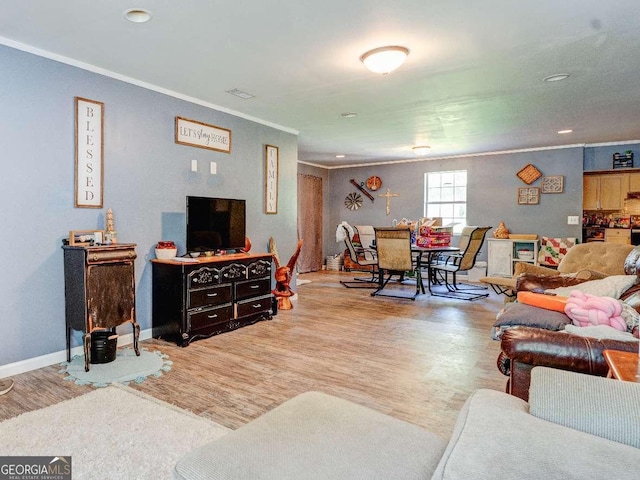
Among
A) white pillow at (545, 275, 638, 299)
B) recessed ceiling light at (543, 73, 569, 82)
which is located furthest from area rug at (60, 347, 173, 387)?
recessed ceiling light at (543, 73, 569, 82)

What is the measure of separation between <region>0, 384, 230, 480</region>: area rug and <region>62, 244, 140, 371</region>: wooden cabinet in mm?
704

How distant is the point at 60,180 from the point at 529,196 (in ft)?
23.7

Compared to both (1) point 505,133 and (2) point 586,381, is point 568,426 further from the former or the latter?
(1) point 505,133

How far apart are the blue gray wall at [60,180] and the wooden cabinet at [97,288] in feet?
0.52

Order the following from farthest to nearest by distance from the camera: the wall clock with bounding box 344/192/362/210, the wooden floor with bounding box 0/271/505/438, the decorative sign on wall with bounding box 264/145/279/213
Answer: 1. the wall clock with bounding box 344/192/362/210
2. the decorative sign on wall with bounding box 264/145/279/213
3. the wooden floor with bounding box 0/271/505/438

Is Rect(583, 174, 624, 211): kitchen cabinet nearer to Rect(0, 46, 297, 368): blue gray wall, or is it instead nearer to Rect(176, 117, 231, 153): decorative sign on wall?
Rect(176, 117, 231, 153): decorative sign on wall

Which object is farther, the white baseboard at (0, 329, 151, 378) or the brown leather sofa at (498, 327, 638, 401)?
the white baseboard at (0, 329, 151, 378)

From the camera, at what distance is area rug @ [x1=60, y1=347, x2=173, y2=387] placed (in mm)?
2854

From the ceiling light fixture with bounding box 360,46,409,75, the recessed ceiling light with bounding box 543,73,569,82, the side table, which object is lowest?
the side table

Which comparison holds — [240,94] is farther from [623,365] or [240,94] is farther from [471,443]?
[471,443]

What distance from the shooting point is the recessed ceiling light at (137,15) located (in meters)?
2.51

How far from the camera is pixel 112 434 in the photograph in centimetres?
210

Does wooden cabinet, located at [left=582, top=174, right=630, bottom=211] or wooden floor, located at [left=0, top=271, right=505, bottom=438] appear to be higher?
wooden cabinet, located at [left=582, top=174, right=630, bottom=211]

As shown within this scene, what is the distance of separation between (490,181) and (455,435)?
763 cm
